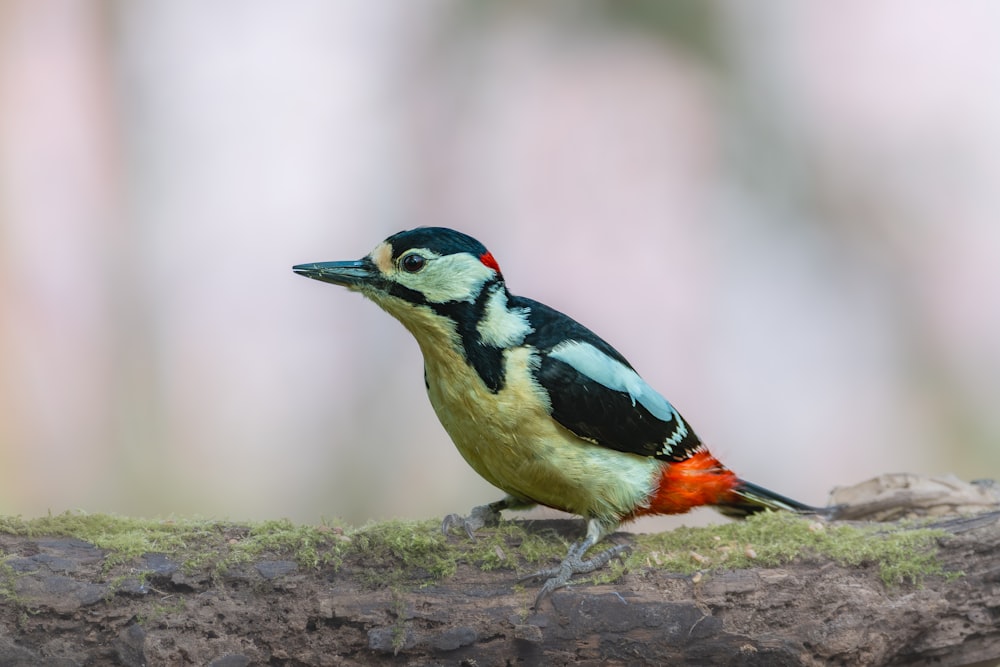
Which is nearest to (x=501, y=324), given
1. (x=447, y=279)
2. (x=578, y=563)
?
(x=447, y=279)

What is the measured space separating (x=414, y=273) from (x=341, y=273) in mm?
239

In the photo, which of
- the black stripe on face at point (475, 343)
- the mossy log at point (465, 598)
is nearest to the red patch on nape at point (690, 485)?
the mossy log at point (465, 598)

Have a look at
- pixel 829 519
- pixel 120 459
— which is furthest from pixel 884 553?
pixel 120 459

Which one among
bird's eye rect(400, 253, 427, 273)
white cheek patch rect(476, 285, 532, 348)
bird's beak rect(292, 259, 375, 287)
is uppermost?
bird's eye rect(400, 253, 427, 273)

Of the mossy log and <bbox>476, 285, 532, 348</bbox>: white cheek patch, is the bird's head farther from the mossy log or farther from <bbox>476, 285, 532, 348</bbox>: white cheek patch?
the mossy log

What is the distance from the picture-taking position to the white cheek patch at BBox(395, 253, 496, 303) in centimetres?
319

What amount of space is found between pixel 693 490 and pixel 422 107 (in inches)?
148

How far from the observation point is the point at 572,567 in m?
3.14

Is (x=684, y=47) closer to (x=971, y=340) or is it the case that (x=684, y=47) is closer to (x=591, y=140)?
(x=591, y=140)

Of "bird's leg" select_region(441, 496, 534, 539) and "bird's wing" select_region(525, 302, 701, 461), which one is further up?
"bird's wing" select_region(525, 302, 701, 461)

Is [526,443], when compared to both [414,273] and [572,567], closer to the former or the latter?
[572,567]

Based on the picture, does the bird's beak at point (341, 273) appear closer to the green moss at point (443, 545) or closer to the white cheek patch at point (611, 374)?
the white cheek patch at point (611, 374)

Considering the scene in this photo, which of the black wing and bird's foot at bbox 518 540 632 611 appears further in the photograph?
the black wing

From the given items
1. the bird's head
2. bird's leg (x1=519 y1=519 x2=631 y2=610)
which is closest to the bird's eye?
the bird's head
